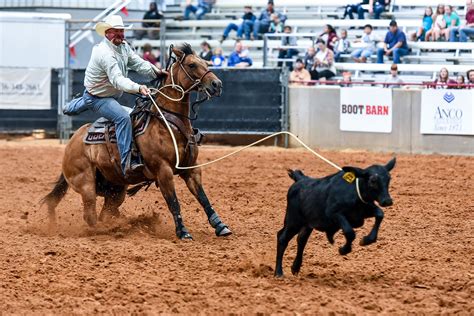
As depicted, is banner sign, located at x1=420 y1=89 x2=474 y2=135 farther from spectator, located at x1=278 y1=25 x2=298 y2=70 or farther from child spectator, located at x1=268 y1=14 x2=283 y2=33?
child spectator, located at x1=268 y1=14 x2=283 y2=33

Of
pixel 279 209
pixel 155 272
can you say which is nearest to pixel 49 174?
pixel 279 209

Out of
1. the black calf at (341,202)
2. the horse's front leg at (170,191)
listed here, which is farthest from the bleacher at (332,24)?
the black calf at (341,202)

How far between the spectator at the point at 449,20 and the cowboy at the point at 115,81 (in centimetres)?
1283

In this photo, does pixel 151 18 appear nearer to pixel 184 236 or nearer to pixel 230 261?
pixel 184 236

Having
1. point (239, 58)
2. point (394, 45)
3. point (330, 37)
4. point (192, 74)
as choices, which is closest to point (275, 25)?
point (239, 58)

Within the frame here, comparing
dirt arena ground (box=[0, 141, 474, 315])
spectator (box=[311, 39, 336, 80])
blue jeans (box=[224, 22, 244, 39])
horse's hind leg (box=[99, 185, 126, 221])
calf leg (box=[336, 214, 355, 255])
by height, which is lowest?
dirt arena ground (box=[0, 141, 474, 315])

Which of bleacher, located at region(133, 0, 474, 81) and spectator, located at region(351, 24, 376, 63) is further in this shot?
spectator, located at region(351, 24, 376, 63)

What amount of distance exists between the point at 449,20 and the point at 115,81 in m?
13.7

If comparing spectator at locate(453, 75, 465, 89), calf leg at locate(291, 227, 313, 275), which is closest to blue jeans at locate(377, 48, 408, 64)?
spectator at locate(453, 75, 465, 89)

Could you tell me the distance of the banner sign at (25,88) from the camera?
23.0 meters

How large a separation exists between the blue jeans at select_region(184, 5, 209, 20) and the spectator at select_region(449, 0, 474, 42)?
7.79 m

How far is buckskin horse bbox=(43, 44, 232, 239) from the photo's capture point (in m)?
10.4

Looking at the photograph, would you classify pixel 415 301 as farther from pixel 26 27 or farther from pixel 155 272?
pixel 26 27

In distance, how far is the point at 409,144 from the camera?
1955 cm
